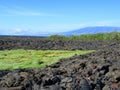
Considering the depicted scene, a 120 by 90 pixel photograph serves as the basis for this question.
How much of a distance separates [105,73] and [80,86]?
4.03 m

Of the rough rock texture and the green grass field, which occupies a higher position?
the green grass field

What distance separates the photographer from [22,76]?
17.1 meters

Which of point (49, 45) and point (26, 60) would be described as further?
point (49, 45)

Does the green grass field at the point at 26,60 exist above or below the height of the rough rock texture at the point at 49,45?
above

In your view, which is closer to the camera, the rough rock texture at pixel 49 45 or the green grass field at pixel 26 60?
the green grass field at pixel 26 60

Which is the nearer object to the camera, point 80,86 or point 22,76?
point 80,86

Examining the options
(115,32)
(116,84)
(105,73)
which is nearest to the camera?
(116,84)

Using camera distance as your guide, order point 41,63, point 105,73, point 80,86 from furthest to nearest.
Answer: point 41,63
point 105,73
point 80,86

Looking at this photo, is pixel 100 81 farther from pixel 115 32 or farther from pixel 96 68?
pixel 115 32

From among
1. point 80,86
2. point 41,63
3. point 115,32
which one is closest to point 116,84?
point 80,86

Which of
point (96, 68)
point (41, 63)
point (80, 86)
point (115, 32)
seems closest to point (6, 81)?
point (80, 86)

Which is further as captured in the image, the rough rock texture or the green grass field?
the rough rock texture

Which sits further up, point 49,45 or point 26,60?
point 26,60

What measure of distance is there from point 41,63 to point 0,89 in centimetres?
2465
